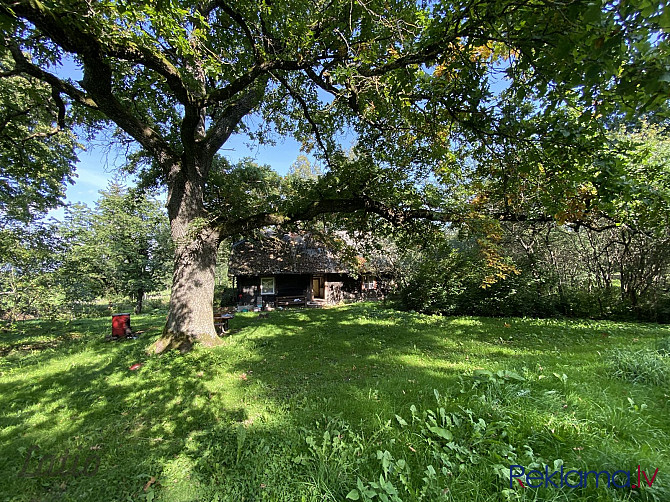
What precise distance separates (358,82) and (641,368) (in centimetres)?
614

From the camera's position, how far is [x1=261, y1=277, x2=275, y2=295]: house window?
19.2 meters

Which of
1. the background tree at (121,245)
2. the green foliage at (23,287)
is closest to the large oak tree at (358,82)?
the green foliage at (23,287)

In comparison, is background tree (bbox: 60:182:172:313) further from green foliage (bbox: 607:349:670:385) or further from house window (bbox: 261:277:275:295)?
green foliage (bbox: 607:349:670:385)

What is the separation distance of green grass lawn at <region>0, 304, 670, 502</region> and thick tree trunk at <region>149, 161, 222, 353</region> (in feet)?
2.69

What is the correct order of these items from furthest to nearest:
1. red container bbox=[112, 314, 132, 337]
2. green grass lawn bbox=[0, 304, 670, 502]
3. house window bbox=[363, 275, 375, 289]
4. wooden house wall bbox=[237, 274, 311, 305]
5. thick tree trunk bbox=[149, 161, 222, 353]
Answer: house window bbox=[363, 275, 375, 289], wooden house wall bbox=[237, 274, 311, 305], red container bbox=[112, 314, 132, 337], thick tree trunk bbox=[149, 161, 222, 353], green grass lawn bbox=[0, 304, 670, 502]

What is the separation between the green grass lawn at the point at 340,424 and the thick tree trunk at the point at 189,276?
820 mm

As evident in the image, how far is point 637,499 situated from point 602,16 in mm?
3122

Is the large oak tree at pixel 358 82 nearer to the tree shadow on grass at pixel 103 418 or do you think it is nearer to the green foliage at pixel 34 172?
the tree shadow on grass at pixel 103 418

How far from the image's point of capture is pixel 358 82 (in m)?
4.54

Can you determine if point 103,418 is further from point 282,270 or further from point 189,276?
point 282,270

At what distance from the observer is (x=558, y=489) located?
1.85 metres

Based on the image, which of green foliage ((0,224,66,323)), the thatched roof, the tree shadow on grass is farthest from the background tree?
the tree shadow on grass

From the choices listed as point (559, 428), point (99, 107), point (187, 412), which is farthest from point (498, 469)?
point (99, 107)

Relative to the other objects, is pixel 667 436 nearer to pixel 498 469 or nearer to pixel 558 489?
pixel 558 489
